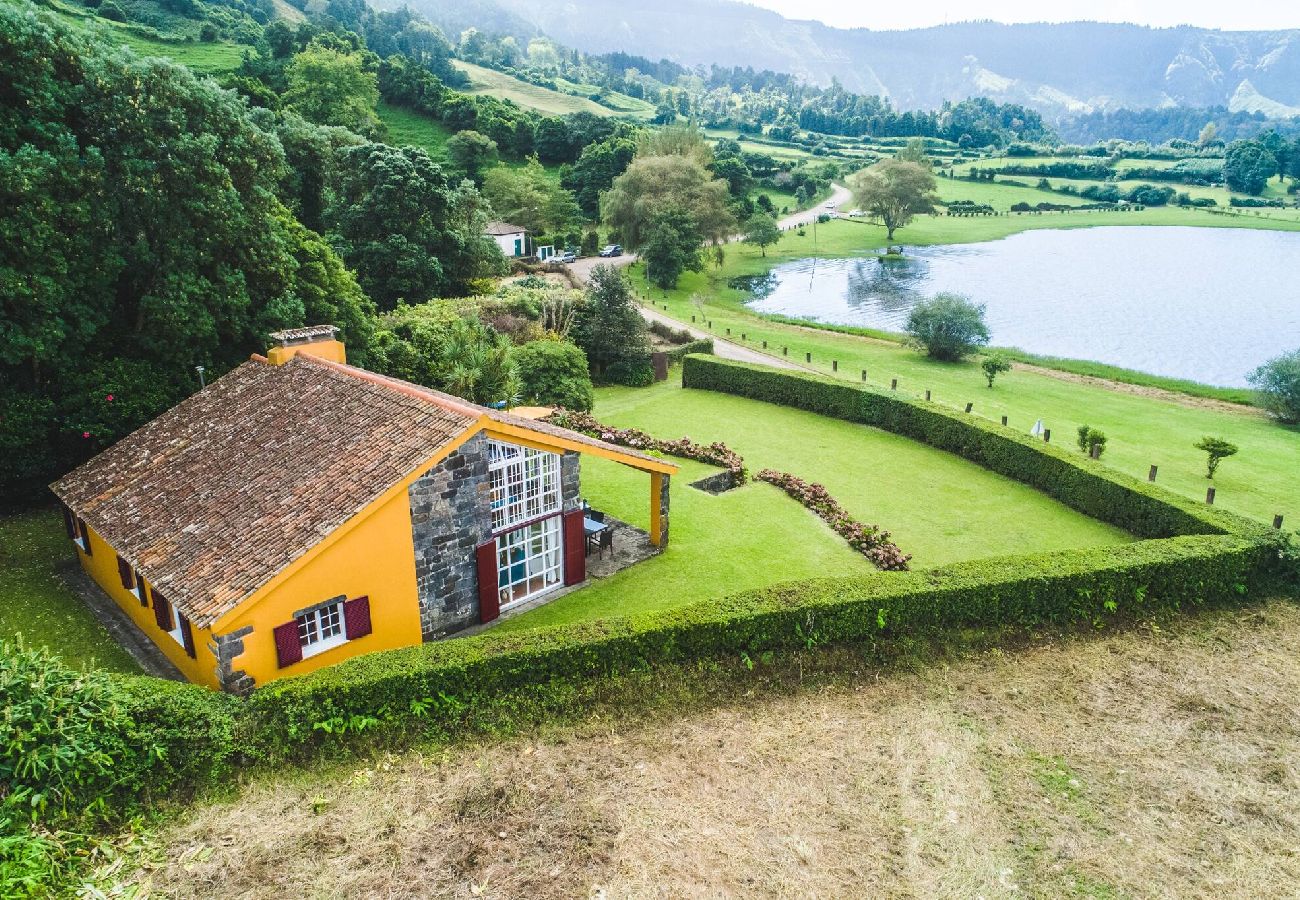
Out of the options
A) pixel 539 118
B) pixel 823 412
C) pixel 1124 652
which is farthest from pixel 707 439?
pixel 539 118

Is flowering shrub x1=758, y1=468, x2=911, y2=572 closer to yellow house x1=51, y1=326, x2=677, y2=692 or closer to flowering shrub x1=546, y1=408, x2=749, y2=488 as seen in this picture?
flowering shrub x1=546, y1=408, x2=749, y2=488

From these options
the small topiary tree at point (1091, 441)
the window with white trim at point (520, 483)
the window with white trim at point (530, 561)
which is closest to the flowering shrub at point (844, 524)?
the window with white trim at point (530, 561)

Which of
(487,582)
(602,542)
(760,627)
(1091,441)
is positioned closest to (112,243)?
(487,582)

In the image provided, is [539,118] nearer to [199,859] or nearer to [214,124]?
[214,124]

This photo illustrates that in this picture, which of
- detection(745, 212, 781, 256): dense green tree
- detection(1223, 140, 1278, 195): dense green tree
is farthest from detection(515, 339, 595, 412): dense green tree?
detection(1223, 140, 1278, 195): dense green tree

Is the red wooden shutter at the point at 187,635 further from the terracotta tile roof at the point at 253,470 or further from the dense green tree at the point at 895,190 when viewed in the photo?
the dense green tree at the point at 895,190

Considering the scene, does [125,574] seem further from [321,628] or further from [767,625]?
[767,625]
